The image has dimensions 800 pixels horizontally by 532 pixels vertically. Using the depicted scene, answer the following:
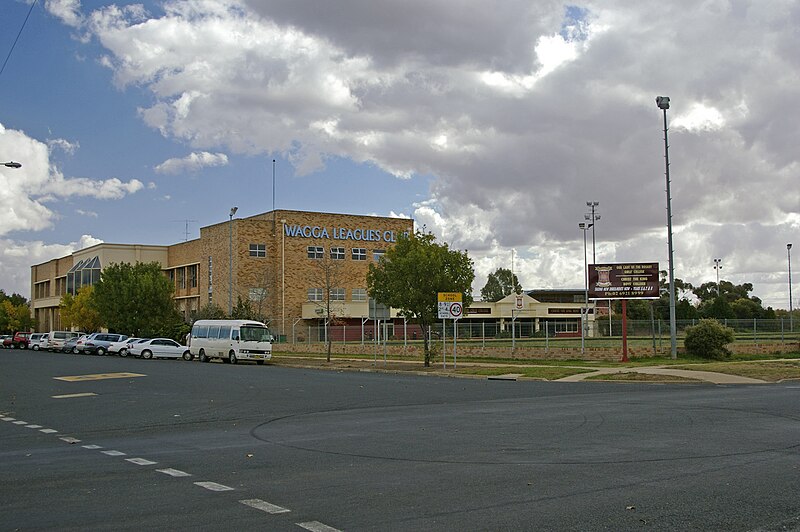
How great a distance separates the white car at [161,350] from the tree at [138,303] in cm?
1551

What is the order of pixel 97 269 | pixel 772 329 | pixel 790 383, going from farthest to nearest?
pixel 97 269
pixel 772 329
pixel 790 383

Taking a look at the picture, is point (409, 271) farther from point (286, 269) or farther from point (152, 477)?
point (286, 269)

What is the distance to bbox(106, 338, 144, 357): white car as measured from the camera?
5628 centimetres

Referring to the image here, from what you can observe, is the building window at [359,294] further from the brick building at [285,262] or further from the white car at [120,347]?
the white car at [120,347]

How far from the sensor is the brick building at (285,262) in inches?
3091

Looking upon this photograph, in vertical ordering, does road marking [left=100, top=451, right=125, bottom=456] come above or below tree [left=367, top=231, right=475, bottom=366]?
below

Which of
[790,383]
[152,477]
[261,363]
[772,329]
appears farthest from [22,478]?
[772,329]

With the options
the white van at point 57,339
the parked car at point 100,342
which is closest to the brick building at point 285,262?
the white van at point 57,339

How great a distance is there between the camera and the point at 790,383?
2636 cm

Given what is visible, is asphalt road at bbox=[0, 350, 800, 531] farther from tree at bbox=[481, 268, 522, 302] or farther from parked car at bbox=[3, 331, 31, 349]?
tree at bbox=[481, 268, 522, 302]

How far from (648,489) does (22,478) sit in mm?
7388

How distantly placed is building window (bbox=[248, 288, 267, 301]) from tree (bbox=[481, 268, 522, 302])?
71840mm

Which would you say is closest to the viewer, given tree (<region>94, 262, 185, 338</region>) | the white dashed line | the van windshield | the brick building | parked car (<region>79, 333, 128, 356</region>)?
the white dashed line

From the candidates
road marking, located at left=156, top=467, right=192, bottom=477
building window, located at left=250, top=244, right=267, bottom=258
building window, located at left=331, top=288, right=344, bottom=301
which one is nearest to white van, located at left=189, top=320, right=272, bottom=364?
building window, located at left=250, top=244, right=267, bottom=258
